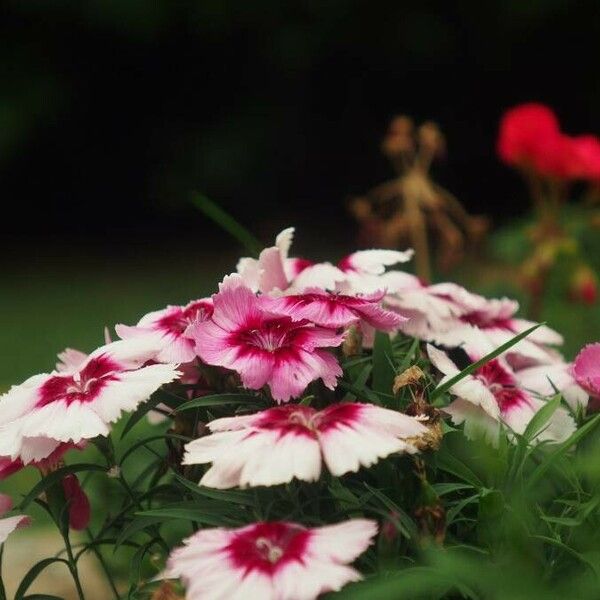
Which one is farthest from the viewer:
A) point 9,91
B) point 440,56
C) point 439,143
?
point 440,56

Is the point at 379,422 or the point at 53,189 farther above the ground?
the point at 53,189

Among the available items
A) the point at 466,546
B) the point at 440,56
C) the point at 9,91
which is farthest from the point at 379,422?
the point at 440,56

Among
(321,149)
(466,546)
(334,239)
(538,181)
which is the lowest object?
(466,546)

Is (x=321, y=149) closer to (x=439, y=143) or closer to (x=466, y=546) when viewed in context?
(x=439, y=143)

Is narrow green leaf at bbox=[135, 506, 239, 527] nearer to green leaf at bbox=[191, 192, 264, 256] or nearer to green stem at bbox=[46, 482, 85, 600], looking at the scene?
green stem at bbox=[46, 482, 85, 600]

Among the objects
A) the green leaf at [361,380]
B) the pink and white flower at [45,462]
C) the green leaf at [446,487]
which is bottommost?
the green leaf at [446,487]

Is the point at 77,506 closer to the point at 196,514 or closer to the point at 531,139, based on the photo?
the point at 196,514

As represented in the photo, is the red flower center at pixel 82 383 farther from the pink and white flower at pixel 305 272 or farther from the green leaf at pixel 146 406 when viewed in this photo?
the pink and white flower at pixel 305 272

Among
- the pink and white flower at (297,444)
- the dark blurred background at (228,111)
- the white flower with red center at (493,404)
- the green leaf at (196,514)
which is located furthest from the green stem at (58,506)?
the dark blurred background at (228,111)
